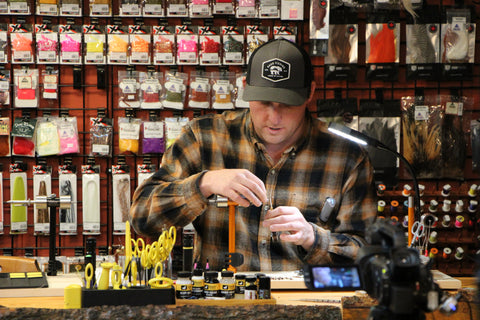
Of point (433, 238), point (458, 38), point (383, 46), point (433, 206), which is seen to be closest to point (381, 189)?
point (433, 206)

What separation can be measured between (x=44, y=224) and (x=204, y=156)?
2.05 metres

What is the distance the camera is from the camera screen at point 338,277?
108 cm

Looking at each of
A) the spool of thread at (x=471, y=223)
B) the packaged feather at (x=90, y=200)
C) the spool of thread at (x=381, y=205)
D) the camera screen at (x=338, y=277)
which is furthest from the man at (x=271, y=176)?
the spool of thread at (x=471, y=223)

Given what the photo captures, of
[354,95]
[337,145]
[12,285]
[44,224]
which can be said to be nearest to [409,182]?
[354,95]

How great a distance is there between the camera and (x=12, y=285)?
2.24 metres

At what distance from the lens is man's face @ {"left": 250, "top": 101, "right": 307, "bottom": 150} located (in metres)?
2.62

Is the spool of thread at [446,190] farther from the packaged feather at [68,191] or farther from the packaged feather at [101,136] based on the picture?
the packaged feather at [68,191]

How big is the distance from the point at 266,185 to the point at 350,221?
401 millimetres

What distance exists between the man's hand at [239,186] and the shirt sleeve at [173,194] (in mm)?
111

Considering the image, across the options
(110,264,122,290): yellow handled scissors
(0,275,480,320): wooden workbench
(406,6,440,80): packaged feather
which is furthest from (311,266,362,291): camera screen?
(406,6,440,80): packaged feather

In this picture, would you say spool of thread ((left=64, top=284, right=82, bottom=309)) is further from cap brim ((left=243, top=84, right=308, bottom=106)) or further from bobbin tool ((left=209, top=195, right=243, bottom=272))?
cap brim ((left=243, top=84, right=308, bottom=106))

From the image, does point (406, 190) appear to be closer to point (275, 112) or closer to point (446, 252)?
point (446, 252)

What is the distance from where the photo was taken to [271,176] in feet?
8.98

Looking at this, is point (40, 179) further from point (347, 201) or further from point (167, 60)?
point (347, 201)
